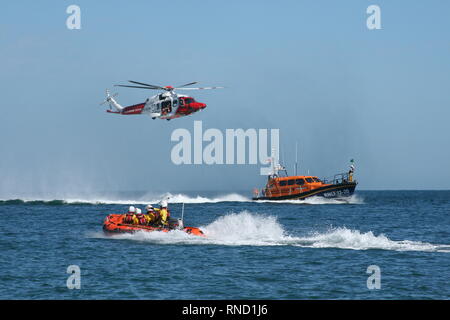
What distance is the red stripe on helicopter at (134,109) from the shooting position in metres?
44.8

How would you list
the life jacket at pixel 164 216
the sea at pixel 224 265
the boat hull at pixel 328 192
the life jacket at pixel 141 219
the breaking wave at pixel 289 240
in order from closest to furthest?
the sea at pixel 224 265 → the breaking wave at pixel 289 240 → the life jacket at pixel 164 216 → the life jacket at pixel 141 219 → the boat hull at pixel 328 192

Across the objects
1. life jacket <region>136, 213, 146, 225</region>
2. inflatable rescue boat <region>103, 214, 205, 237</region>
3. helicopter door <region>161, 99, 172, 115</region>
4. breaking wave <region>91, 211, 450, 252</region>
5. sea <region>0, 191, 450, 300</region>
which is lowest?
sea <region>0, 191, 450, 300</region>

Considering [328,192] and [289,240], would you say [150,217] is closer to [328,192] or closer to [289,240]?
[289,240]

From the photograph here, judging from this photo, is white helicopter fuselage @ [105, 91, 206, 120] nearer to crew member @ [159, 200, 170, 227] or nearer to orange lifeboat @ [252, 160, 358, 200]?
crew member @ [159, 200, 170, 227]

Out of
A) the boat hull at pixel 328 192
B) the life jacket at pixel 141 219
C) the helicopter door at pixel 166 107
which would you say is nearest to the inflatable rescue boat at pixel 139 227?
the life jacket at pixel 141 219

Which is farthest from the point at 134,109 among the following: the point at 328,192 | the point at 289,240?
the point at 328,192

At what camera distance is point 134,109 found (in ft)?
151

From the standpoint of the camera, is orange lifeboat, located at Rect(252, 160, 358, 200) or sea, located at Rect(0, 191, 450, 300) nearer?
sea, located at Rect(0, 191, 450, 300)

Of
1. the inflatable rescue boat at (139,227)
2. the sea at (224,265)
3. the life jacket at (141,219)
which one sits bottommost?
the sea at (224,265)

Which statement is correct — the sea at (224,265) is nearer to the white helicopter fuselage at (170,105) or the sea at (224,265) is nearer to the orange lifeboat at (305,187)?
the white helicopter fuselage at (170,105)

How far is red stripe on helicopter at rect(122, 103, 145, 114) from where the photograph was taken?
44812 millimetres

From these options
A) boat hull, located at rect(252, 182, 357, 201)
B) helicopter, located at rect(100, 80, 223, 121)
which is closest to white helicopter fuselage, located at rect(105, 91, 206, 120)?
helicopter, located at rect(100, 80, 223, 121)

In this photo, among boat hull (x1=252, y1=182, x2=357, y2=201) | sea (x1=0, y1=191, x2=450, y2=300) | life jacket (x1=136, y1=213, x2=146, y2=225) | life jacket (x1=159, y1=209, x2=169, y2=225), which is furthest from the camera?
boat hull (x1=252, y1=182, x2=357, y2=201)

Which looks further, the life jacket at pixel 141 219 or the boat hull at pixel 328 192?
the boat hull at pixel 328 192
